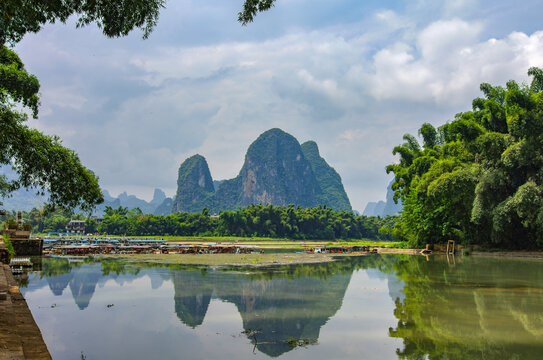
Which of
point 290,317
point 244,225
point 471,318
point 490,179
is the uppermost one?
point 490,179

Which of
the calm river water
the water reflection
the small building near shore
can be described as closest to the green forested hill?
the small building near shore

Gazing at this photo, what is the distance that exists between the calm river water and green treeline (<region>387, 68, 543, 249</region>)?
40.0 ft

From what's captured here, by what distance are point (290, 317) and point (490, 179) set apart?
79.8 feet

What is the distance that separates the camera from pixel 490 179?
29.5 metres

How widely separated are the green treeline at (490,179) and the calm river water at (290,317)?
40.0 feet

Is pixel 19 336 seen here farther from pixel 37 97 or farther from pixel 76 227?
pixel 76 227

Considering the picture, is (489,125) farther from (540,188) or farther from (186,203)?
(186,203)

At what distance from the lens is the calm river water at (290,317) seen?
779 cm

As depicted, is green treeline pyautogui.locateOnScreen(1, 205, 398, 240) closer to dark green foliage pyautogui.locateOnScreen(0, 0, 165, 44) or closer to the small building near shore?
the small building near shore

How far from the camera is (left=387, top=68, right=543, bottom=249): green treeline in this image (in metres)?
27.4

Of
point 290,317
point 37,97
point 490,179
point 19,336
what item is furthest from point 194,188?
point 19,336

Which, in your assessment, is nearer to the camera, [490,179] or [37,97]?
[37,97]

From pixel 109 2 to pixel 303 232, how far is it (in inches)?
3244

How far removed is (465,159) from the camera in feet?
116
